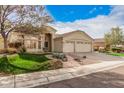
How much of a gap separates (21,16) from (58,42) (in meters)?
12.1

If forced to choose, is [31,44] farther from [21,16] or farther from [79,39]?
[21,16]

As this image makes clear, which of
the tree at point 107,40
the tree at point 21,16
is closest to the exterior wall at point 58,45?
the tree at point 21,16

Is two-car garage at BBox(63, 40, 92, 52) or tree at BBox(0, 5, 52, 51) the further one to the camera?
two-car garage at BBox(63, 40, 92, 52)

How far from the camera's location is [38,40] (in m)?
25.3

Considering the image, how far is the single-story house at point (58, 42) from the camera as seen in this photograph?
24.3 metres

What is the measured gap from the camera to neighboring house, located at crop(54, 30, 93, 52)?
25.3 metres

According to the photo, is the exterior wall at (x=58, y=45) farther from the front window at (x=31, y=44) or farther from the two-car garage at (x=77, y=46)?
the front window at (x=31, y=44)

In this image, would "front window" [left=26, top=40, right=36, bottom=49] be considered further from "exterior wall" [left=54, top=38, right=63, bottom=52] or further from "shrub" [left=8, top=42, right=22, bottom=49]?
"exterior wall" [left=54, top=38, right=63, bottom=52]

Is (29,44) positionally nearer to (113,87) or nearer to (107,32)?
(113,87)

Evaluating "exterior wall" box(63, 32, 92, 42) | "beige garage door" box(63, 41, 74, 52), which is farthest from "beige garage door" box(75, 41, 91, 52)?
"beige garage door" box(63, 41, 74, 52)

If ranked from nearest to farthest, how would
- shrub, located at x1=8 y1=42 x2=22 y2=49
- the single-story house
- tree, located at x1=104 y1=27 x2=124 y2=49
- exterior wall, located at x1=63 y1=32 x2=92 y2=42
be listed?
shrub, located at x1=8 y1=42 x2=22 y2=49, the single-story house, exterior wall, located at x1=63 y1=32 x2=92 y2=42, tree, located at x1=104 y1=27 x2=124 y2=49

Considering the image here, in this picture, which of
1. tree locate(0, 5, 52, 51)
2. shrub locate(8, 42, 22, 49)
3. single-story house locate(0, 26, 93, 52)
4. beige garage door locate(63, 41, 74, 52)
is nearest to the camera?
tree locate(0, 5, 52, 51)

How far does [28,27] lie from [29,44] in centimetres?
914
